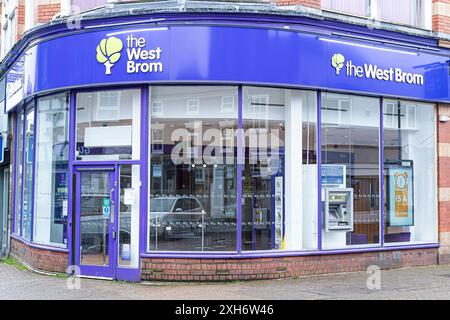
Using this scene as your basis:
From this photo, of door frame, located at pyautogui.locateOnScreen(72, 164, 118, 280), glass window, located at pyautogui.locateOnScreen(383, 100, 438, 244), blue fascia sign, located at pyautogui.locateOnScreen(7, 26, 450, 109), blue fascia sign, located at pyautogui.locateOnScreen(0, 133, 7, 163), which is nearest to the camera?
blue fascia sign, located at pyautogui.locateOnScreen(7, 26, 450, 109)

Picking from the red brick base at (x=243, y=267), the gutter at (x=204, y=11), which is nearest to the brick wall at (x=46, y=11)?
the gutter at (x=204, y=11)

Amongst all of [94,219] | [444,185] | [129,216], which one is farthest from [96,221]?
[444,185]

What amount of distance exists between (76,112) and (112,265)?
3.01 meters

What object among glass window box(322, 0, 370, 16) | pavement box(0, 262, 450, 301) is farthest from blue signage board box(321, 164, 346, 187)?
glass window box(322, 0, 370, 16)

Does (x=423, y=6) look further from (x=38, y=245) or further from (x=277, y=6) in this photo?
(x=38, y=245)

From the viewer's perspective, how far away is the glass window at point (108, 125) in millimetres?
11133

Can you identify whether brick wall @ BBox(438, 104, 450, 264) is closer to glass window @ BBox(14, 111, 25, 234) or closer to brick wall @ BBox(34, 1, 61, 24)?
brick wall @ BBox(34, 1, 61, 24)

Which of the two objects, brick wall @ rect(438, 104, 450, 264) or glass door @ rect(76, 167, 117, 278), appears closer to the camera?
glass door @ rect(76, 167, 117, 278)

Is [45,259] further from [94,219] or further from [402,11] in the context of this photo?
[402,11]

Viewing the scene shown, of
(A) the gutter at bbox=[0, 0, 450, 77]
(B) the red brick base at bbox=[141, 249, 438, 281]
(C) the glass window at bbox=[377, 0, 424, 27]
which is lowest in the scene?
(B) the red brick base at bbox=[141, 249, 438, 281]

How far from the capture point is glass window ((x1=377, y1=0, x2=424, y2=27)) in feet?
42.5

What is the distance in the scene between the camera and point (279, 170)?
11.5 meters

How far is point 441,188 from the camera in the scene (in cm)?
1329

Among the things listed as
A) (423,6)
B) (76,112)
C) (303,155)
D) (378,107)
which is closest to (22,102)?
(76,112)
